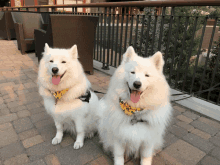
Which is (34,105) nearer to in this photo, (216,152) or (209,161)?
(209,161)

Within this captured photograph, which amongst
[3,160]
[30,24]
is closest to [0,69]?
[30,24]

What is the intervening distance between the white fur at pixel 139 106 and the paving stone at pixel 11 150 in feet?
3.98

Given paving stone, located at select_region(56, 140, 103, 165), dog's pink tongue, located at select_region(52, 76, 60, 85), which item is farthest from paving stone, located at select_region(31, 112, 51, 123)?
dog's pink tongue, located at select_region(52, 76, 60, 85)

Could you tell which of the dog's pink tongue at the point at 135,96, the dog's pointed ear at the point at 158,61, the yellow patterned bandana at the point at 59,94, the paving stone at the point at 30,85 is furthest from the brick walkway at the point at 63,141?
the dog's pointed ear at the point at 158,61

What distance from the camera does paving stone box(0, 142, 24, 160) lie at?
204cm

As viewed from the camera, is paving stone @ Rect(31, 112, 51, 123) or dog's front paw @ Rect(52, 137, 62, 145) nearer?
dog's front paw @ Rect(52, 137, 62, 145)

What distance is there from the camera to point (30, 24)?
715 centimetres

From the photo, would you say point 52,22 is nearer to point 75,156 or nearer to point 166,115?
point 75,156

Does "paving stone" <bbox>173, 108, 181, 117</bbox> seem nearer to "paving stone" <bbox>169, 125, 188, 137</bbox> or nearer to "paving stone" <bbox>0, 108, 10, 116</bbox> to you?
"paving stone" <bbox>169, 125, 188, 137</bbox>

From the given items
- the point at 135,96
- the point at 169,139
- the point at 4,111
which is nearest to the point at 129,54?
the point at 135,96

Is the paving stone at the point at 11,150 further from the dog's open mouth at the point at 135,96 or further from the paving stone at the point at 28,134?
the dog's open mouth at the point at 135,96

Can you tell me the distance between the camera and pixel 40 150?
2.14 m

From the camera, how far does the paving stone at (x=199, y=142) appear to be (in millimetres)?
2248

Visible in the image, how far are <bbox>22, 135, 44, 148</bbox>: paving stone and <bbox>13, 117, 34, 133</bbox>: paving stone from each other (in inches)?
11.3
